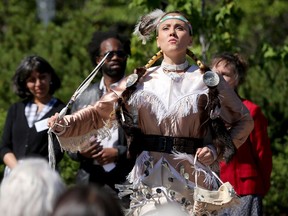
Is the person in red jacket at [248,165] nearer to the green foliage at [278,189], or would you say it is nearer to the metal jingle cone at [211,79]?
the metal jingle cone at [211,79]

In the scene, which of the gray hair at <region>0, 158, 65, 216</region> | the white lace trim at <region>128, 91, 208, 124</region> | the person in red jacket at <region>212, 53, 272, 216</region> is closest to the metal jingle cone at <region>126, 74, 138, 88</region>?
the white lace trim at <region>128, 91, 208, 124</region>

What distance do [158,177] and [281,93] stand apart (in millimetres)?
4986

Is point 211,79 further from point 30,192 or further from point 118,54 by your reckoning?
point 30,192

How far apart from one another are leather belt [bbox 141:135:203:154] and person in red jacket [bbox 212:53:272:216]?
4.43 ft

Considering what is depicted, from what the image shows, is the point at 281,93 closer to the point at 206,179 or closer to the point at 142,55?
the point at 142,55

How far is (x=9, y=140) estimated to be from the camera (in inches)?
315

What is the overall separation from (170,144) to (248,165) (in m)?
1.57

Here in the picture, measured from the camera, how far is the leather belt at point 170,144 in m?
6.06

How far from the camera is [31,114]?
26.1 feet

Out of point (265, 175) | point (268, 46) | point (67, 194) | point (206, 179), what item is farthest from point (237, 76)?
point (67, 194)

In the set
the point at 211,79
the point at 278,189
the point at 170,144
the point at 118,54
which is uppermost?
the point at 118,54

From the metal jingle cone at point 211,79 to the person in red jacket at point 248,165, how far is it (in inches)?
56.3

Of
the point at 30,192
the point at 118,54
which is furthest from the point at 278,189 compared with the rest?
the point at 30,192

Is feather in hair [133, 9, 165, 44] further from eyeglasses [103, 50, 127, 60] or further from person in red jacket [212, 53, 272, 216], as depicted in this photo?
eyeglasses [103, 50, 127, 60]
